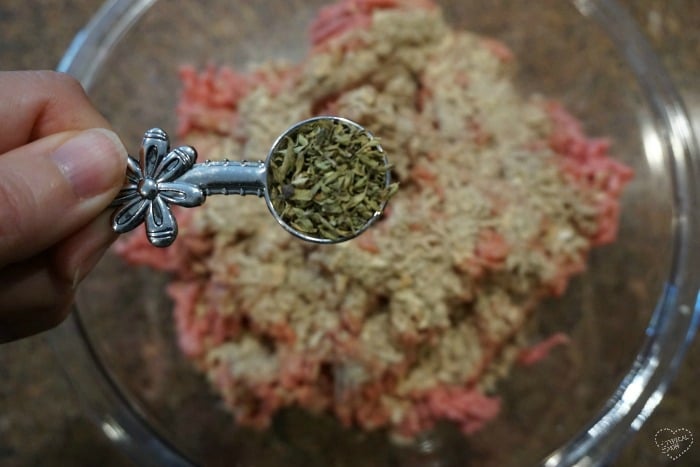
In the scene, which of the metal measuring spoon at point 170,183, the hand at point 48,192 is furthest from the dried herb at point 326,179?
the hand at point 48,192

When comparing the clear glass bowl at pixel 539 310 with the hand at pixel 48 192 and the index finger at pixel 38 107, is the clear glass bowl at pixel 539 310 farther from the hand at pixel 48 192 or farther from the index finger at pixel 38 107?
the index finger at pixel 38 107

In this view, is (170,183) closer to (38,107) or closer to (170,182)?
(170,182)

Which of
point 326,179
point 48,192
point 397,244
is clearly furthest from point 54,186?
point 397,244

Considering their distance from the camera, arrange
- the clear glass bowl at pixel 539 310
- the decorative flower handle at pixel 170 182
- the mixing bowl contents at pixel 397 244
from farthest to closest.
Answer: the clear glass bowl at pixel 539 310 < the mixing bowl contents at pixel 397 244 < the decorative flower handle at pixel 170 182

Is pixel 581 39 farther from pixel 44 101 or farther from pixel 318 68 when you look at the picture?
pixel 44 101

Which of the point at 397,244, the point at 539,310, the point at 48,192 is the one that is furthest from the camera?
the point at 539,310

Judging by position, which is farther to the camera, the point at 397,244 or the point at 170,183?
the point at 397,244
